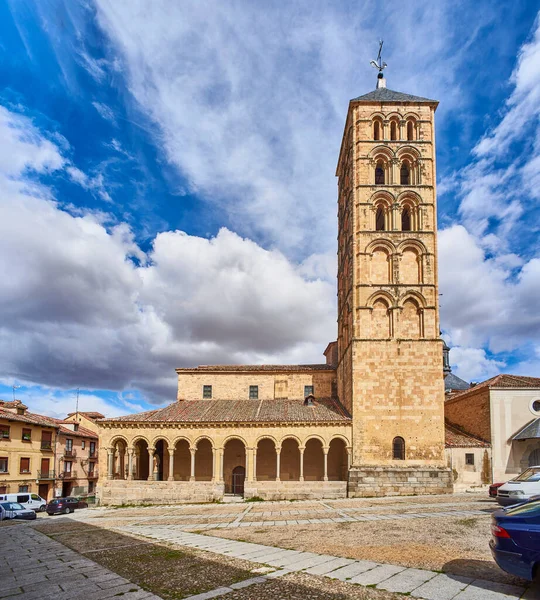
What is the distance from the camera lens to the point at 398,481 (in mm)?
28000

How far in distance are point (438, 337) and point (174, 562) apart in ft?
77.7

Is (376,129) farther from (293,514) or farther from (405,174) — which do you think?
(293,514)

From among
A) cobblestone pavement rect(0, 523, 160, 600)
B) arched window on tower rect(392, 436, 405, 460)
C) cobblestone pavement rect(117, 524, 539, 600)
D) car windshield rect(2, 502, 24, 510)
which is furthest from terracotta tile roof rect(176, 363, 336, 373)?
cobblestone pavement rect(117, 524, 539, 600)

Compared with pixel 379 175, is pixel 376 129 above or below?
above

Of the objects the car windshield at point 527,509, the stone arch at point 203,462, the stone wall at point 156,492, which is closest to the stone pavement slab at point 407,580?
the car windshield at point 527,509

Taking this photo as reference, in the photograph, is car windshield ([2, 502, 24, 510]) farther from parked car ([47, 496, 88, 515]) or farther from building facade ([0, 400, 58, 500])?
building facade ([0, 400, 58, 500])

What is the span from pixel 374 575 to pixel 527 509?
3.02 m

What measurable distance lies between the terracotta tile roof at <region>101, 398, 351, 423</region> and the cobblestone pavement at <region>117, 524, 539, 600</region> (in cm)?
1778

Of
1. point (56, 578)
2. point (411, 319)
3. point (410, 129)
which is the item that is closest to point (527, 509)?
point (56, 578)

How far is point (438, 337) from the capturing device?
3009cm

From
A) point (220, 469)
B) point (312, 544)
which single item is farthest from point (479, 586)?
point (220, 469)

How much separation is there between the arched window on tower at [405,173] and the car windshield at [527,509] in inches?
1132

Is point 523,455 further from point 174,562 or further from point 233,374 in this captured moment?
point 174,562

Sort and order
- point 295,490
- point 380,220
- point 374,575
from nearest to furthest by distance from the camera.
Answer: point 374,575 < point 295,490 < point 380,220
